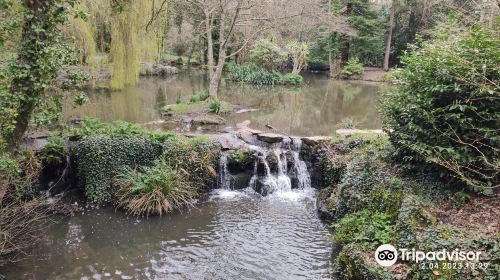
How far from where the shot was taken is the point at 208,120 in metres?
14.8

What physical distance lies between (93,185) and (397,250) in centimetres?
722

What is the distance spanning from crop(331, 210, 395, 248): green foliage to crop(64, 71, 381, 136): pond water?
701 cm

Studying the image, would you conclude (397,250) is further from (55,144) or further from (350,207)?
(55,144)

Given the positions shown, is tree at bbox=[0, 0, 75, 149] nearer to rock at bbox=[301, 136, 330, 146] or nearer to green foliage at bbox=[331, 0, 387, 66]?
rock at bbox=[301, 136, 330, 146]

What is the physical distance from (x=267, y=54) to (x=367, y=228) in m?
25.4

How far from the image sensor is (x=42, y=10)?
693cm

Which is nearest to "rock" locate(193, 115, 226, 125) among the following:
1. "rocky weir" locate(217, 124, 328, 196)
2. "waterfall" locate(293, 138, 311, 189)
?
"rocky weir" locate(217, 124, 328, 196)

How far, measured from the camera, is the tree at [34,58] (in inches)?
265

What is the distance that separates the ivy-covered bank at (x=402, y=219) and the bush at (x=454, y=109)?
0.45 metres

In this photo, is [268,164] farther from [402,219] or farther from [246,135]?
[402,219]

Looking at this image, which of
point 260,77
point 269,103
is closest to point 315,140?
point 269,103

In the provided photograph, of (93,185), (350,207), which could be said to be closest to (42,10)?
(93,185)

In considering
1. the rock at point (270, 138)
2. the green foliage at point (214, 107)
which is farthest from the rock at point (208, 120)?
the rock at point (270, 138)

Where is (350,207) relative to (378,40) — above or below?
below
